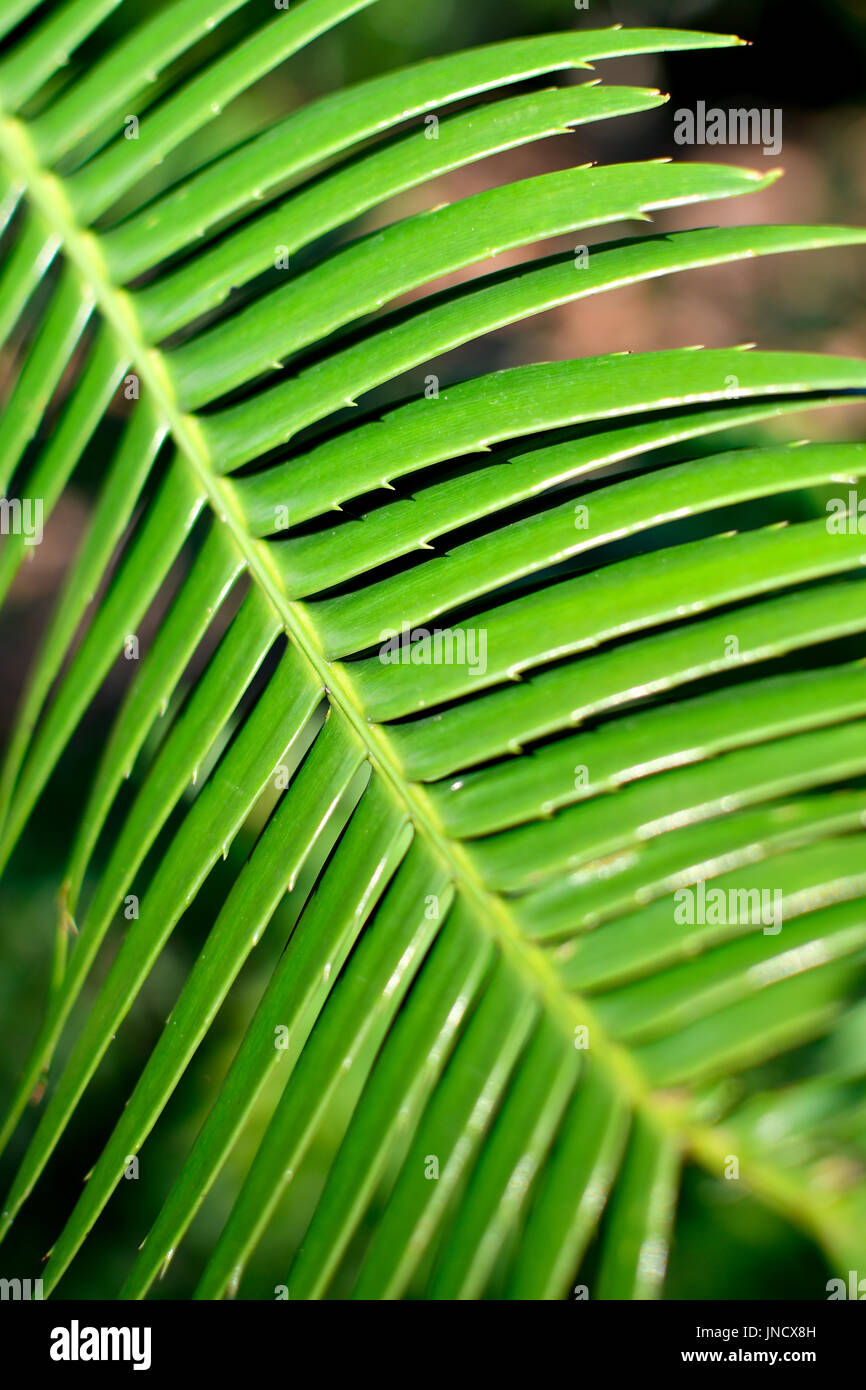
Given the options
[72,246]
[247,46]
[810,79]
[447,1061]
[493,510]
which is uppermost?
[810,79]

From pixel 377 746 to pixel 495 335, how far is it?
6.43 feet

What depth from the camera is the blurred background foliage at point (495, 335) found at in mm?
1565

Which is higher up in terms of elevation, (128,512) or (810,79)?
(810,79)

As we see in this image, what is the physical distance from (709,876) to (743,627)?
17 centimetres

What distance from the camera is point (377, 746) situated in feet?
2.23

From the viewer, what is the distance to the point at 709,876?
62 centimetres

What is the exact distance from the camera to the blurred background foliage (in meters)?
1.57

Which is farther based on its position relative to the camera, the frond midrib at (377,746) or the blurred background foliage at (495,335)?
the blurred background foliage at (495,335)

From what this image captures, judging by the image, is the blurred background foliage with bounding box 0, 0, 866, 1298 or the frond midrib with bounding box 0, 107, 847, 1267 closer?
the frond midrib with bounding box 0, 107, 847, 1267

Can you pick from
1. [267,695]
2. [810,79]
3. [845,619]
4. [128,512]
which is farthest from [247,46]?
[810,79]

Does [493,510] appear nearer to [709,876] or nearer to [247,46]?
[709,876]

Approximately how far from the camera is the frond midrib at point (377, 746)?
60 cm

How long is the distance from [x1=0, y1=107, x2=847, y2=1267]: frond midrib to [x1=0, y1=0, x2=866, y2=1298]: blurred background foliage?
393mm

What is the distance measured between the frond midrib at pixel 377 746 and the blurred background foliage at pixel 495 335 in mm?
393
